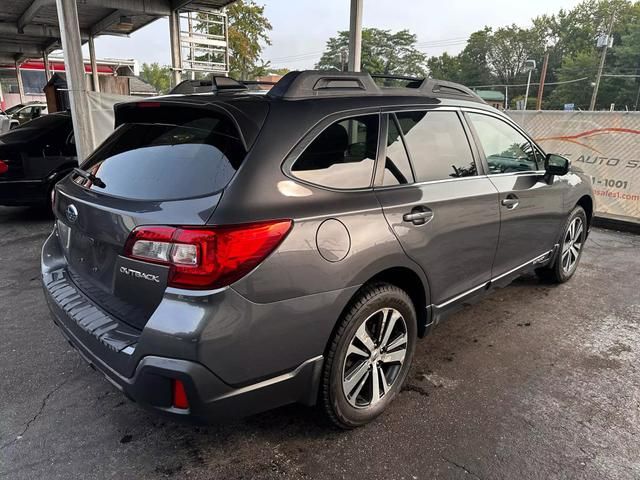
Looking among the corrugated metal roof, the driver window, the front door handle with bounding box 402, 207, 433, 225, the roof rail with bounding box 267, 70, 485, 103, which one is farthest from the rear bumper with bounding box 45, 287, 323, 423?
the driver window

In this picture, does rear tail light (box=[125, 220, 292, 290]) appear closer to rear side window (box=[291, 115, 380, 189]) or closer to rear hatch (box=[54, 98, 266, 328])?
rear hatch (box=[54, 98, 266, 328])

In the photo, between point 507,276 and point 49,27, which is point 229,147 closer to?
point 507,276

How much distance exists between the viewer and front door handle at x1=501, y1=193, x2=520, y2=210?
3.27 meters

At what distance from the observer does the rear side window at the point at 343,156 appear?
85.0 inches

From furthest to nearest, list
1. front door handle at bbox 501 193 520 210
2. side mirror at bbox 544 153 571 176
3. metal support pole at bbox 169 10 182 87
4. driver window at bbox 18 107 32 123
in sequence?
driver window at bbox 18 107 32 123 → metal support pole at bbox 169 10 182 87 → side mirror at bbox 544 153 571 176 → front door handle at bbox 501 193 520 210

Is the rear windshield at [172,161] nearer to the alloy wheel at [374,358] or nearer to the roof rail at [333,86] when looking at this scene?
the roof rail at [333,86]

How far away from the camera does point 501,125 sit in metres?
3.60

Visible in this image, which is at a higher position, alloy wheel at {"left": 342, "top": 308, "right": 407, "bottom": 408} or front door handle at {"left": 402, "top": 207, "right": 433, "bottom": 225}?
front door handle at {"left": 402, "top": 207, "right": 433, "bottom": 225}

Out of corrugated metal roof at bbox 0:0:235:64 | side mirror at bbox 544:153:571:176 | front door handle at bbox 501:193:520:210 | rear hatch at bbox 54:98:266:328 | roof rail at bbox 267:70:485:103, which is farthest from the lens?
corrugated metal roof at bbox 0:0:235:64

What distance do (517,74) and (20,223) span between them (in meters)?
93.6

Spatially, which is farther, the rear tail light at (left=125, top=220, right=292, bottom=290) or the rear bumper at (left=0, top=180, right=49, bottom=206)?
the rear bumper at (left=0, top=180, right=49, bottom=206)

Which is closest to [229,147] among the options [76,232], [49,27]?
[76,232]

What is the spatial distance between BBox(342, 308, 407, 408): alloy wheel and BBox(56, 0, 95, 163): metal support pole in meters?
5.47

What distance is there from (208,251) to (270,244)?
0.25 metres
